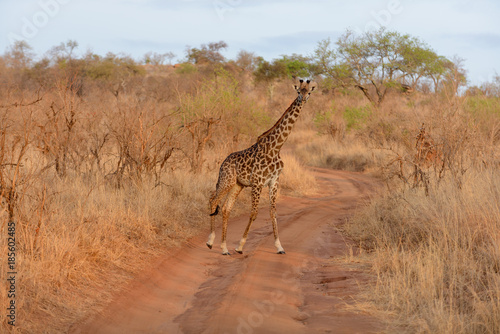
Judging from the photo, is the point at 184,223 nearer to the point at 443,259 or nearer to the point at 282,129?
the point at 282,129

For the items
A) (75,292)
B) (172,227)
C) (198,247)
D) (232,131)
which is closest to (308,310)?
(75,292)

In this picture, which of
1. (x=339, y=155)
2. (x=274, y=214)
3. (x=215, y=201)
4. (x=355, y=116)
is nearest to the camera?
(x=274, y=214)

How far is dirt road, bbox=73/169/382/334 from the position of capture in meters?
4.89

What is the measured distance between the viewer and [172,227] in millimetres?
8797

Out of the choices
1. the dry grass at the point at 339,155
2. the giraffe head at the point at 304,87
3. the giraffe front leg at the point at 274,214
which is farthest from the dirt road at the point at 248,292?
the dry grass at the point at 339,155

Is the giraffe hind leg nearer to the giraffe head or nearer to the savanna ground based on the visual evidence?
the savanna ground

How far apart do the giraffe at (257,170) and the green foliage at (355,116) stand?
61.1 feet

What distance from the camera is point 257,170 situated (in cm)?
808

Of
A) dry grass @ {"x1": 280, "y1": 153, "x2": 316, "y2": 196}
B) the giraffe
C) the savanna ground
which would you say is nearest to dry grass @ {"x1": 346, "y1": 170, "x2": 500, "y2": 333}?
the savanna ground

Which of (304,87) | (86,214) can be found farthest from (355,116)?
(86,214)

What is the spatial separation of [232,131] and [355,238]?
818 cm

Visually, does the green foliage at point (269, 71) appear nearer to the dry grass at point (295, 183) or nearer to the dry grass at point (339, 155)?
the dry grass at point (339, 155)

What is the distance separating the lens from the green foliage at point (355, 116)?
26453mm

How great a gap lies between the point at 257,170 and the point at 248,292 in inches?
105
